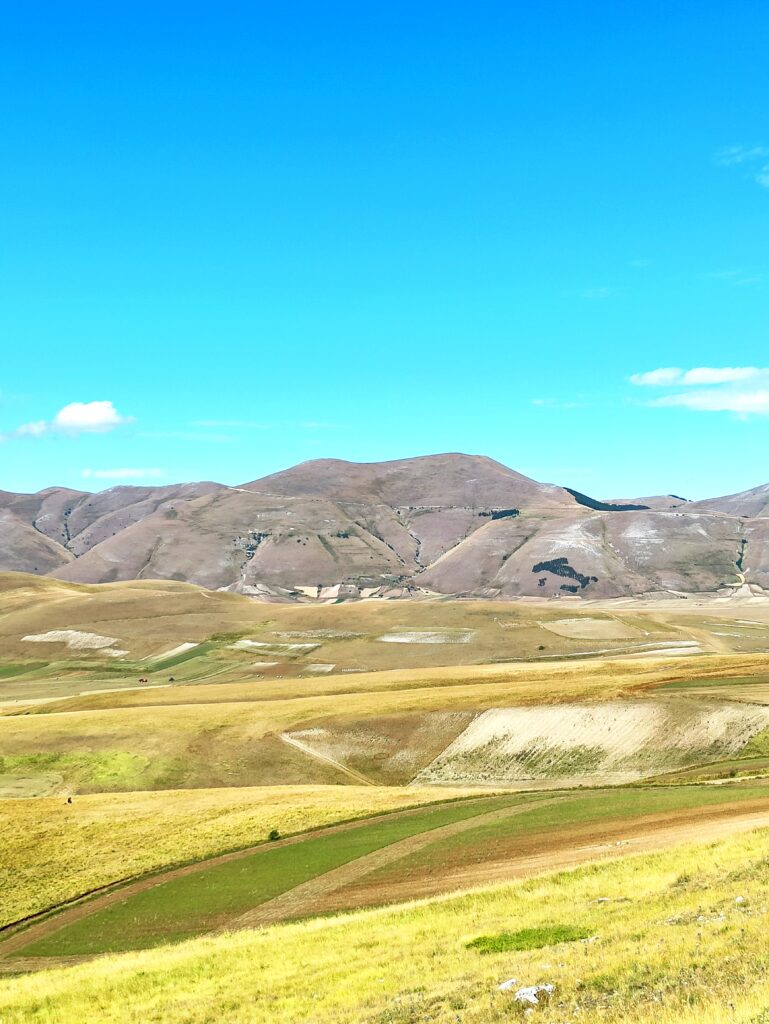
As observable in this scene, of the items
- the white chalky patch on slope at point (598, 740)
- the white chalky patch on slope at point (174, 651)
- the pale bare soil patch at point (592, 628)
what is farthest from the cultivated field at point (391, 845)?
the pale bare soil patch at point (592, 628)

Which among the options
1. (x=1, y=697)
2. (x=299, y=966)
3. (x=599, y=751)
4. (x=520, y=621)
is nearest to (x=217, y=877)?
(x=299, y=966)

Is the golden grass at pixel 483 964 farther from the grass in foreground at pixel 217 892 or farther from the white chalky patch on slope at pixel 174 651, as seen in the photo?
the white chalky patch on slope at pixel 174 651

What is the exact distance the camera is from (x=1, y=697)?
5502 inches

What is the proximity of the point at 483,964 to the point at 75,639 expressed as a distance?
185m

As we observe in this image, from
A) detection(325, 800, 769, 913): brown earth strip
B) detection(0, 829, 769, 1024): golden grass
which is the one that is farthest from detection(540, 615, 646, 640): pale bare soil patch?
detection(0, 829, 769, 1024): golden grass

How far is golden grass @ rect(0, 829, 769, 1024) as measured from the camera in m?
18.2

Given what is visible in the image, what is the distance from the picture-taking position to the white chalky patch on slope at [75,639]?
7426 inches

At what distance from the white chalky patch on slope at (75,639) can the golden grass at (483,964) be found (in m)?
162

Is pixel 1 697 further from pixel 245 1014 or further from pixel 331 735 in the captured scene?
pixel 245 1014

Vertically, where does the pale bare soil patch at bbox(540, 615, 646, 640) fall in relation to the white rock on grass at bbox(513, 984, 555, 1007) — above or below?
below

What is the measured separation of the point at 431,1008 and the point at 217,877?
29432 mm

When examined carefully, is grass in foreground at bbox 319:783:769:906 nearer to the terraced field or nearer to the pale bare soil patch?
the terraced field

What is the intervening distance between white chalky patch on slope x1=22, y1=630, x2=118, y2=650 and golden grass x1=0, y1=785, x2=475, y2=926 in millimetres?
126171

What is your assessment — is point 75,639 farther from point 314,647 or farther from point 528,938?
point 528,938
